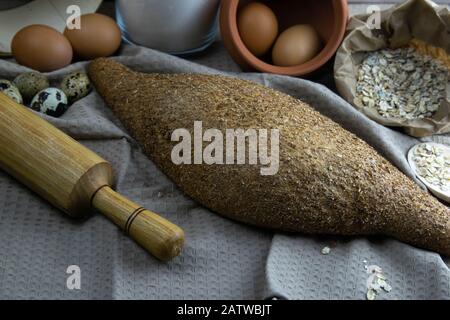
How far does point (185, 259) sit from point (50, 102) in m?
0.49

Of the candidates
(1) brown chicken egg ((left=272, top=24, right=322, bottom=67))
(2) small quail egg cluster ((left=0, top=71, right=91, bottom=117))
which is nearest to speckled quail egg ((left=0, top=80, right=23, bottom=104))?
(2) small quail egg cluster ((left=0, top=71, right=91, bottom=117))

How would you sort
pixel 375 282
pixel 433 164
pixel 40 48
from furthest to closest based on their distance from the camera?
pixel 40 48 → pixel 433 164 → pixel 375 282

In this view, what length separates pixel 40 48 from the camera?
145 cm

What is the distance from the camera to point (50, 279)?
1086 mm

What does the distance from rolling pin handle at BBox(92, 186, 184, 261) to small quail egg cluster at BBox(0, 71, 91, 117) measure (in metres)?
0.29

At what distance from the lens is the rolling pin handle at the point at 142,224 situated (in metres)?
1.09

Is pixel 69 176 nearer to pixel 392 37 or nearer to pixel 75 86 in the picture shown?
pixel 75 86

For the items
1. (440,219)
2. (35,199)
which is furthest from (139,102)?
(440,219)

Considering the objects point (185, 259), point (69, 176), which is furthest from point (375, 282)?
point (69, 176)

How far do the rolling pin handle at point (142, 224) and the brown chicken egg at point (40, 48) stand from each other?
44cm
